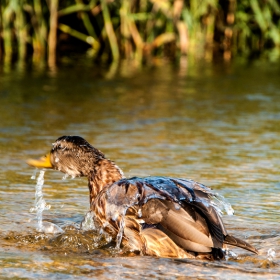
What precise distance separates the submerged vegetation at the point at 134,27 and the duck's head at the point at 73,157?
26.5ft

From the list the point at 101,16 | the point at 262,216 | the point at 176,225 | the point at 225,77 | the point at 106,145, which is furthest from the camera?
the point at 101,16

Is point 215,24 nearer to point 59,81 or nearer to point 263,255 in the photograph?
point 59,81

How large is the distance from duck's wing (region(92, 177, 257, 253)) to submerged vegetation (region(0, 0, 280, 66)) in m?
9.12

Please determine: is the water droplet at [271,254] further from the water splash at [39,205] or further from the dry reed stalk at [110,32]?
the dry reed stalk at [110,32]

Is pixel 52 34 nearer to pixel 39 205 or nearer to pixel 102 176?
pixel 39 205

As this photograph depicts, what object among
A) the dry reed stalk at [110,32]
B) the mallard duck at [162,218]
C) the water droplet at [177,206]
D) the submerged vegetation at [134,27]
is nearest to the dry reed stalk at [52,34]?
the submerged vegetation at [134,27]

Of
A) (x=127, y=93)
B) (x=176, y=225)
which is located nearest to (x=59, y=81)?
(x=127, y=93)

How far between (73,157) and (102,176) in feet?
1.28

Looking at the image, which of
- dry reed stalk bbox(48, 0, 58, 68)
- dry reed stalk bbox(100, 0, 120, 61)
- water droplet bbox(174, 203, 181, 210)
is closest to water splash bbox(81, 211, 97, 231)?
water droplet bbox(174, 203, 181, 210)

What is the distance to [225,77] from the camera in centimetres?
1354

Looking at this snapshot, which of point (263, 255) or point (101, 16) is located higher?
point (101, 16)

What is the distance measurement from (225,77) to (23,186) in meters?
7.93

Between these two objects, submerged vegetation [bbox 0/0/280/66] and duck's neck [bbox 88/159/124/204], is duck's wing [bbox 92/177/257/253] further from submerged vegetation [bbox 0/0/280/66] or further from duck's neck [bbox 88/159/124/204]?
submerged vegetation [bbox 0/0/280/66]

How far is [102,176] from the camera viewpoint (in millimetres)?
5238
